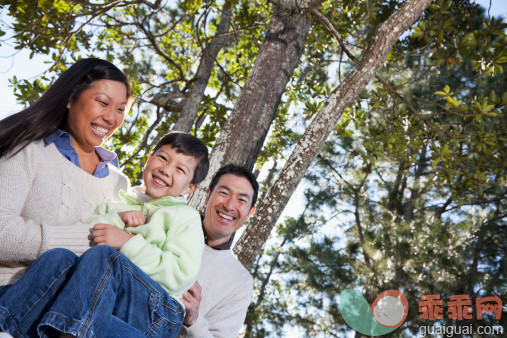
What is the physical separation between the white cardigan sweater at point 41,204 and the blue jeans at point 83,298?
0.42ft

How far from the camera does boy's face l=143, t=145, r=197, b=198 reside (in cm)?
195

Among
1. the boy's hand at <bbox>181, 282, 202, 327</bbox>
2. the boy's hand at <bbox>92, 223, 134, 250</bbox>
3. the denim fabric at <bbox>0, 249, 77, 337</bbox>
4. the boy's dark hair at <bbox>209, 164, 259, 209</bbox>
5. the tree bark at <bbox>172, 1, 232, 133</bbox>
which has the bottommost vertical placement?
the denim fabric at <bbox>0, 249, 77, 337</bbox>

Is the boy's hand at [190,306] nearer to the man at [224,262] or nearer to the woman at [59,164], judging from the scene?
the man at [224,262]

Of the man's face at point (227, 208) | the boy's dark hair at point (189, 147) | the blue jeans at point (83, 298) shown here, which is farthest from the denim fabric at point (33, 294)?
the man's face at point (227, 208)

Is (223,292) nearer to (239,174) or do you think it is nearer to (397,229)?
(239,174)

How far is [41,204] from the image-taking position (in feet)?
5.47

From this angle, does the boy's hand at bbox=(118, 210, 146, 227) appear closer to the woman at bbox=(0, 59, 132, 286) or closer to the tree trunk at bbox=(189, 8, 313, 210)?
the woman at bbox=(0, 59, 132, 286)

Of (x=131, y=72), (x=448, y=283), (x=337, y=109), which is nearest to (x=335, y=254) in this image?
(x=448, y=283)

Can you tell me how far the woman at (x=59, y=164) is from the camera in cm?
152

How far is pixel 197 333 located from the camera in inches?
73.4

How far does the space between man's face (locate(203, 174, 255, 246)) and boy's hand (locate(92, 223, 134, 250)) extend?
764 mm

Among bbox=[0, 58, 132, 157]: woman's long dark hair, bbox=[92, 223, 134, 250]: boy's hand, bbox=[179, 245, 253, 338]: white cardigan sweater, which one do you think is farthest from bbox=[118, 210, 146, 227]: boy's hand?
bbox=[179, 245, 253, 338]: white cardigan sweater

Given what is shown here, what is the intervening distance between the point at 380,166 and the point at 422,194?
1.35 m

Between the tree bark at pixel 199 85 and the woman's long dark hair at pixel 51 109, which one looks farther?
the tree bark at pixel 199 85
